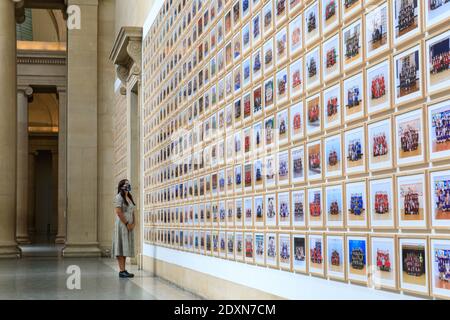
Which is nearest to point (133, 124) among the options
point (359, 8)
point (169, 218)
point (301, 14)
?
point (169, 218)

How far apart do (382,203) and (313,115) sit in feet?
4.76

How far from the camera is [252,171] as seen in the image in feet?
26.9

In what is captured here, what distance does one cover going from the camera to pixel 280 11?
7.25 meters

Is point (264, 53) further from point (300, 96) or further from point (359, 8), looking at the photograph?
point (359, 8)

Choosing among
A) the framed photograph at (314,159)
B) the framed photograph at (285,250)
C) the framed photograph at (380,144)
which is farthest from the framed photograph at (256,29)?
the framed photograph at (380,144)

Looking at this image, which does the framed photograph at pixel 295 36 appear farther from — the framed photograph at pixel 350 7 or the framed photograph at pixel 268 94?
the framed photograph at pixel 350 7

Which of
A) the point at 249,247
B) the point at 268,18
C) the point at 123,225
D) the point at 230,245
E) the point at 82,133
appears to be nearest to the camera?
the point at 268,18

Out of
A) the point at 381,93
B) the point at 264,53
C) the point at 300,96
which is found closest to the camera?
the point at 381,93

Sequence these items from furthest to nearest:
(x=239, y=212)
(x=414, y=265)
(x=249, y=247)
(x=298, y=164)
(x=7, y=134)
Result: 1. (x=7, y=134)
2. (x=239, y=212)
3. (x=249, y=247)
4. (x=298, y=164)
5. (x=414, y=265)

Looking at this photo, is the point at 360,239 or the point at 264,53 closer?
the point at 360,239

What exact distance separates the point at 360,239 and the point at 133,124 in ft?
46.8

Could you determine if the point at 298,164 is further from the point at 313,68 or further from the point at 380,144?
the point at 380,144

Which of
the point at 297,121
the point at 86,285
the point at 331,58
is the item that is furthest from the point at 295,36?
the point at 86,285

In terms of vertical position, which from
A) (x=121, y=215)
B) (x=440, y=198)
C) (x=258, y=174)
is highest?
(x=258, y=174)
